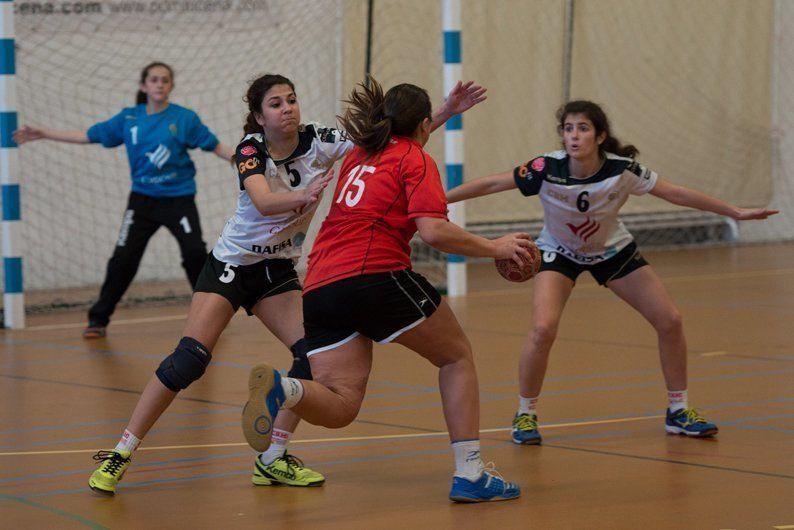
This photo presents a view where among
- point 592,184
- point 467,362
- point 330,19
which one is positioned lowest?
point 467,362

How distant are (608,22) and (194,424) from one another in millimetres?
10480

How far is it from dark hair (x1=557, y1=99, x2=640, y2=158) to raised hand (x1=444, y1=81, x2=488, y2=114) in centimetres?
96

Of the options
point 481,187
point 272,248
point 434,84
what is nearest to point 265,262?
point 272,248

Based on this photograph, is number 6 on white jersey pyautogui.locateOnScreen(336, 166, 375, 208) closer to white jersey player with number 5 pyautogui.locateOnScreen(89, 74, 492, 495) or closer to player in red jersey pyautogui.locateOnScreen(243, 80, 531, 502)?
player in red jersey pyautogui.locateOnScreen(243, 80, 531, 502)

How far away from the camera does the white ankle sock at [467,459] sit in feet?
15.6

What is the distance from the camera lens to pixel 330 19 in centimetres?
1330

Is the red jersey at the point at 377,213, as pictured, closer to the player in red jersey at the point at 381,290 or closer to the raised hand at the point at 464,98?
the player in red jersey at the point at 381,290

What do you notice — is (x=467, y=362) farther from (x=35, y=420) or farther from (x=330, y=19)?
(x=330, y=19)

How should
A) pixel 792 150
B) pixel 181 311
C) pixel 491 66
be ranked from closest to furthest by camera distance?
pixel 181 311, pixel 491 66, pixel 792 150

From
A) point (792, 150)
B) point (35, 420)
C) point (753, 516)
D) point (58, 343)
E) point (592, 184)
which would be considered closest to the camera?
point (753, 516)

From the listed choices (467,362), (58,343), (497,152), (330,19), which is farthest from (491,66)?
(467,362)

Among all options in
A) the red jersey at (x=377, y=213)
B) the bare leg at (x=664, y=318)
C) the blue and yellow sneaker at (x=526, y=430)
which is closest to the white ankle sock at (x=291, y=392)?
the red jersey at (x=377, y=213)

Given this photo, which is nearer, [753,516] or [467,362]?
[753,516]

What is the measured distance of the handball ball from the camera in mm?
4594
